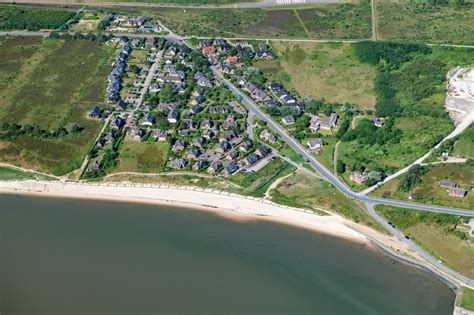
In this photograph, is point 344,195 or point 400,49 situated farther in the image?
point 400,49

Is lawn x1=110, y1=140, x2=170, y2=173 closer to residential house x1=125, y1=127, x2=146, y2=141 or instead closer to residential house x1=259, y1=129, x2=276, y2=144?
residential house x1=125, y1=127, x2=146, y2=141

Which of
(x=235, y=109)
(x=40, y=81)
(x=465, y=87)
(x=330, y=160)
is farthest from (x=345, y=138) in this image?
(x=40, y=81)

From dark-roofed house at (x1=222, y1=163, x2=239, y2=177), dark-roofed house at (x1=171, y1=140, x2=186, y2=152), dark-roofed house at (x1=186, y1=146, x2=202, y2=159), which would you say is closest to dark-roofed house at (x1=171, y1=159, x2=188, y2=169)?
dark-roofed house at (x1=186, y1=146, x2=202, y2=159)

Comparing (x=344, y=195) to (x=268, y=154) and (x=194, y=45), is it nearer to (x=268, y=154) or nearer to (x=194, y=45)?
(x=268, y=154)

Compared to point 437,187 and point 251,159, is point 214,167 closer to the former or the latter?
point 251,159

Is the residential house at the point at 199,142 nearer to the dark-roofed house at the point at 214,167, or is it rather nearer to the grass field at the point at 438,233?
the dark-roofed house at the point at 214,167

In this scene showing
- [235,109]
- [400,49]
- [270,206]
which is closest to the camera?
[270,206]

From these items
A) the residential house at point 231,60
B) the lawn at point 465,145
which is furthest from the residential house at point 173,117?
the lawn at point 465,145
